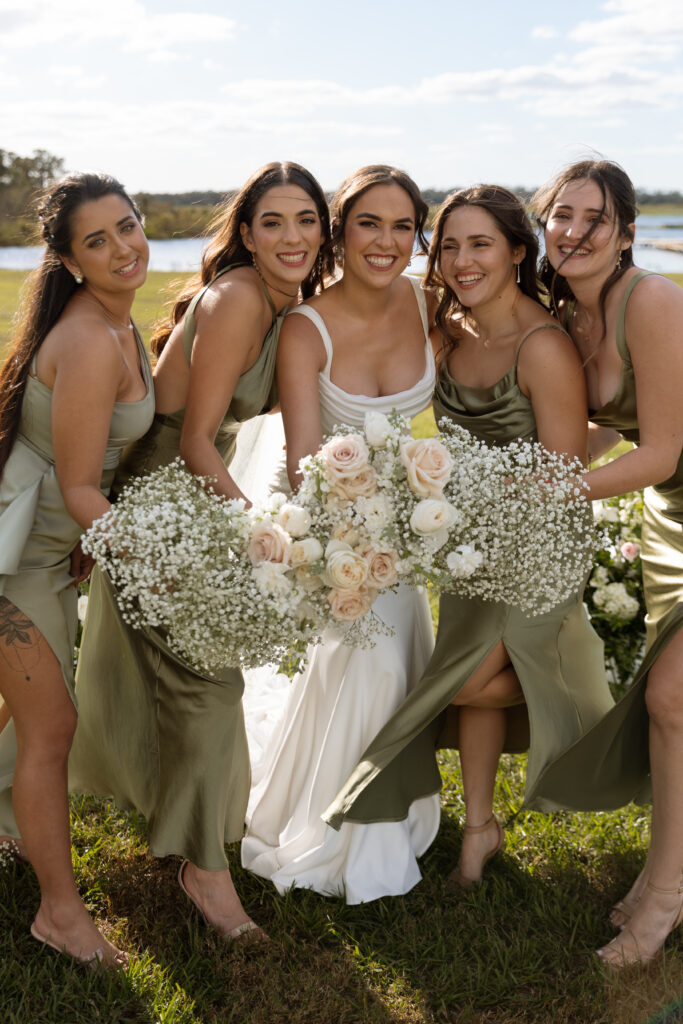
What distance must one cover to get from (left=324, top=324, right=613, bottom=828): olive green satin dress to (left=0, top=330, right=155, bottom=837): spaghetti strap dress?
1.23 m

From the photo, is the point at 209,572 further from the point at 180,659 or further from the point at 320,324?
the point at 320,324

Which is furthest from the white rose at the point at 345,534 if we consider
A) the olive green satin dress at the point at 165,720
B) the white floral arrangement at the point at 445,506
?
the olive green satin dress at the point at 165,720

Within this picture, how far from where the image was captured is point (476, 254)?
3799 mm

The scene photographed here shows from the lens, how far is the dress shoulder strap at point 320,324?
404cm

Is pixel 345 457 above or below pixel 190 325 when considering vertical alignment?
below

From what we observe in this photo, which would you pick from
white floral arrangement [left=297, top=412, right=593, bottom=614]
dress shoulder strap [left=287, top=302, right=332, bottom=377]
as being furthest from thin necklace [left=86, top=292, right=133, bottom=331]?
white floral arrangement [left=297, top=412, right=593, bottom=614]

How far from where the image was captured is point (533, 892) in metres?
3.91

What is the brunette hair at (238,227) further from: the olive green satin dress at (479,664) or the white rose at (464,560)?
the white rose at (464,560)

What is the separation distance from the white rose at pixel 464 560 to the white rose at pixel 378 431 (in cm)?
41

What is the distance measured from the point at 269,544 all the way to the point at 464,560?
1.99 feet

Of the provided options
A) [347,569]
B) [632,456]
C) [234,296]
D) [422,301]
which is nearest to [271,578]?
[347,569]

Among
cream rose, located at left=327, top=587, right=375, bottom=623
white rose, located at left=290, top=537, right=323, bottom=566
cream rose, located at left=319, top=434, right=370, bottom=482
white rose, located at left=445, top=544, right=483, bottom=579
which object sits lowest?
cream rose, located at left=327, top=587, right=375, bottom=623

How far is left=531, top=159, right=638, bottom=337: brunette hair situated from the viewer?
11.7ft

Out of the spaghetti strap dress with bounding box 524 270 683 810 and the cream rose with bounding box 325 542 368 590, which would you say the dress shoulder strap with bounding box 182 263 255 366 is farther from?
the spaghetti strap dress with bounding box 524 270 683 810
